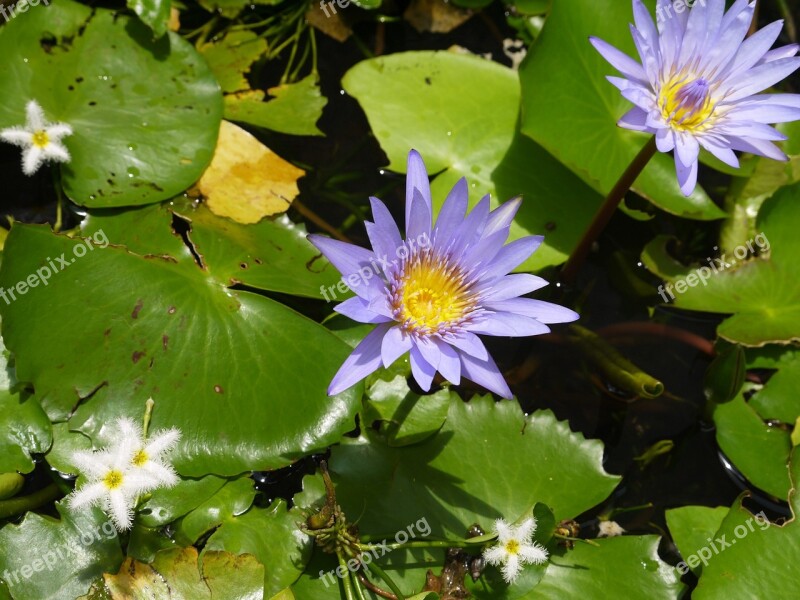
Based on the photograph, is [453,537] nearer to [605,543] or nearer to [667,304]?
[605,543]

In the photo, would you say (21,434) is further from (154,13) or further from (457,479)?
(154,13)

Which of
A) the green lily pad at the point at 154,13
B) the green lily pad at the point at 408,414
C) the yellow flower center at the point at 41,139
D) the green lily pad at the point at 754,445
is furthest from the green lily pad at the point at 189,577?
the green lily pad at the point at 154,13

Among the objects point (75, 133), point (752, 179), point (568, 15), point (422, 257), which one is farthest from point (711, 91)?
point (75, 133)

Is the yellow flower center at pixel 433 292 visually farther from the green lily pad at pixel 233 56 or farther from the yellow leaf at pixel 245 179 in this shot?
the green lily pad at pixel 233 56

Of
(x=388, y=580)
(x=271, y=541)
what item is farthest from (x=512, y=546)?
(x=271, y=541)

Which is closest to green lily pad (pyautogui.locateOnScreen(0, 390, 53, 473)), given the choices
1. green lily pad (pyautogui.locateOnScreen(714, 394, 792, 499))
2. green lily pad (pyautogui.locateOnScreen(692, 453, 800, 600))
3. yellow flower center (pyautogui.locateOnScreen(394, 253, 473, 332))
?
yellow flower center (pyautogui.locateOnScreen(394, 253, 473, 332))

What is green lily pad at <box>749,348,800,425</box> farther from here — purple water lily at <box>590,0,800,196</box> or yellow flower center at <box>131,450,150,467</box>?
yellow flower center at <box>131,450,150,467</box>
